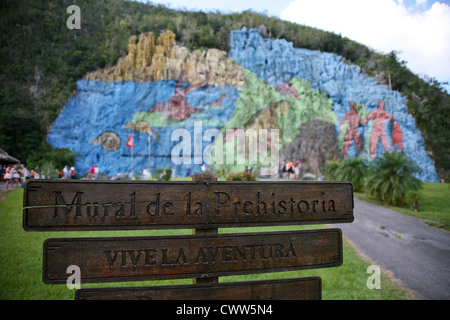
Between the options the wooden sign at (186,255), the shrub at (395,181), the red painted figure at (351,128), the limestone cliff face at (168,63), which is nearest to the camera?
the wooden sign at (186,255)

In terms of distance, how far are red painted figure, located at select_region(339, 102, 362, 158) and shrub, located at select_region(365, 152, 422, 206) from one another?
29824 mm

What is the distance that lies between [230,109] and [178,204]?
3283 centimetres

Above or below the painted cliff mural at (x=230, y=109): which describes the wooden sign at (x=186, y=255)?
below

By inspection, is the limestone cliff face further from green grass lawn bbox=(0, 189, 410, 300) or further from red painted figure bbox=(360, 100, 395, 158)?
green grass lawn bbox=(0, 189, 410, 300)

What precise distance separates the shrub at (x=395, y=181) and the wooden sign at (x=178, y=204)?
3.02 m

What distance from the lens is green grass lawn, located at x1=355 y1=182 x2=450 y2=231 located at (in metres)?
3.65

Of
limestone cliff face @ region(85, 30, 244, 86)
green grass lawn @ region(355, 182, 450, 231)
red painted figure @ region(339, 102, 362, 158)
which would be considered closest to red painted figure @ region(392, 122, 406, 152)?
red painted figure @ region(339, 102, 362, 158)

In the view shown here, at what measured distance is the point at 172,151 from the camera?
103ft

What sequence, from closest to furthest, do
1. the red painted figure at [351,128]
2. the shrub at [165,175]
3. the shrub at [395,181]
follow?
the shrub at [395,181] < the shrub at [165,175] < the red painted figure at [351,128]

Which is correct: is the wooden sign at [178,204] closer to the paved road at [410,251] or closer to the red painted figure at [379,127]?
the paved road at [410,251]

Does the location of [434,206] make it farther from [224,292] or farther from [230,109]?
[230,109]

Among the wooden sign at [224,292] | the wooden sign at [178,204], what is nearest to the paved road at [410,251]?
the wooden sign at [178,204]

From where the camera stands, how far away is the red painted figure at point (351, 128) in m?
34.2
